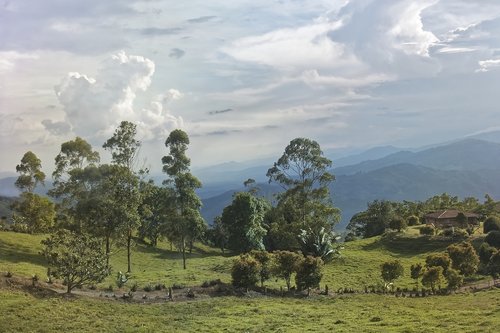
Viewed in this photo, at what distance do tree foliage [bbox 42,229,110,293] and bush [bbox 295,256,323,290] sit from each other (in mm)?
18819

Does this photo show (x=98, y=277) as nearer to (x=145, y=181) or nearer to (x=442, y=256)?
(x=145, y=181)

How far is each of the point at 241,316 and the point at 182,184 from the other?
25.5 metres

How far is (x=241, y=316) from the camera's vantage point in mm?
34844

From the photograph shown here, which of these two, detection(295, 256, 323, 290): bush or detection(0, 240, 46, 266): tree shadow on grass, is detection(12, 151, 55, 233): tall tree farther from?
detection(295, 256, 323, 290): bush

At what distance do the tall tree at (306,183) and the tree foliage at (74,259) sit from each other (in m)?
38.2

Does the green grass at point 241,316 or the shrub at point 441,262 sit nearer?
the green grass at point 241,316

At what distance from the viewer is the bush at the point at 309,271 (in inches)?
1773

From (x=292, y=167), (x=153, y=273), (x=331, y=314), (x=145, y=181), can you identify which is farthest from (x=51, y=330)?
(x=292, y=167)

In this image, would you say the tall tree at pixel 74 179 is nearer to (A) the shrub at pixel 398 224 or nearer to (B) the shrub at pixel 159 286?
(B) the shrub at pixel 159 286

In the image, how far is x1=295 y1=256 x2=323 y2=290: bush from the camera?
148 ft

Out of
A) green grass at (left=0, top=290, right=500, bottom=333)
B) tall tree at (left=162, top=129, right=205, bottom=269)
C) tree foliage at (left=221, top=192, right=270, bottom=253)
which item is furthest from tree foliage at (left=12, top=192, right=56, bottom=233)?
green grass at (left=0, top=290, right=500, bottom=333)

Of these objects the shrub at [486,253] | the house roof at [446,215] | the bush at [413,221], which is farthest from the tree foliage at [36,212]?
the house roof at [446,215]

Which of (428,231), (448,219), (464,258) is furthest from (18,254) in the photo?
(448,219)

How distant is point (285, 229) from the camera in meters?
73.6
